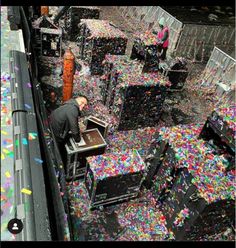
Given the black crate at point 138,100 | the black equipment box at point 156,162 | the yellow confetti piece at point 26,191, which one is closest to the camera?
the yellow confetti piece at point 26,191

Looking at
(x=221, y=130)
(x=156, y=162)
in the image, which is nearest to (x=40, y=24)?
(x=156, y=162)

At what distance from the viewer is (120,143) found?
7109 mm

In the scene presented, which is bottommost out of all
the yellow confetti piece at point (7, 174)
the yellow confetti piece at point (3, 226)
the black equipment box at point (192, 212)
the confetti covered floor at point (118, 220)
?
the confetti covered floor at point (118, 220)

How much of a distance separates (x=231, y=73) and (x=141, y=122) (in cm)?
390

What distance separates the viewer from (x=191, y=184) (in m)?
4.62

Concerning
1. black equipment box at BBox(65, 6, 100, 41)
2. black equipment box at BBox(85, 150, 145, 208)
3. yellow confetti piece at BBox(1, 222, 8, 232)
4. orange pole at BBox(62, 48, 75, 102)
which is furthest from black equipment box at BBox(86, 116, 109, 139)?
black equipment box at BBox(65, 6, 100, 41)

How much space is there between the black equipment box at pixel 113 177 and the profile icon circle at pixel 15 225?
2890mm

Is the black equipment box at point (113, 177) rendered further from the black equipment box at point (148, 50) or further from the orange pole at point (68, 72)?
the orange pole at point (68, 72)

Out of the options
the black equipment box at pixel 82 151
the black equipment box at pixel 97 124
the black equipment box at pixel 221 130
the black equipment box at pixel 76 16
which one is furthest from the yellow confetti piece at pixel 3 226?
the black equipment box at pixel 76 16

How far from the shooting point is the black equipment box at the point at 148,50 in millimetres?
6953

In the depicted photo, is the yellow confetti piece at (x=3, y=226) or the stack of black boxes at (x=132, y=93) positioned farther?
the stack of black boxes at (x=132, y=93)

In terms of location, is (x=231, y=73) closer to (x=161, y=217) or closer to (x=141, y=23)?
(x=161, y=217)

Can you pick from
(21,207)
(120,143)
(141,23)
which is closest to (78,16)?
(141,23)
